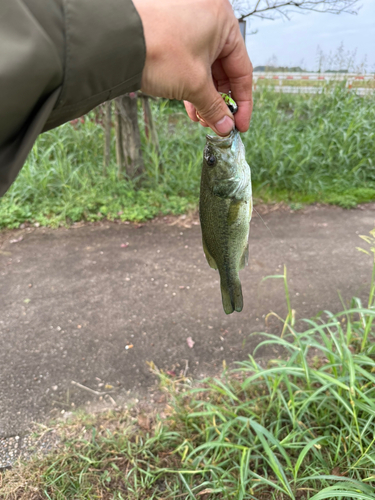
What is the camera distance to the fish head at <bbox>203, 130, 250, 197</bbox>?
1.47 meters

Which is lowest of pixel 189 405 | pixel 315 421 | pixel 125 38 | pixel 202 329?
pixel 202 329

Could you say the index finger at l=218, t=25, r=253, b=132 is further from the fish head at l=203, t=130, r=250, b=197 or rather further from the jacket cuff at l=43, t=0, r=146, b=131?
the jacket cuff at l=43, t=0, r=146, b=131

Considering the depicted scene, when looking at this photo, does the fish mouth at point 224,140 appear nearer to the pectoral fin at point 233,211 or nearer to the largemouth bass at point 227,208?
the largemouth bass at point 227,208

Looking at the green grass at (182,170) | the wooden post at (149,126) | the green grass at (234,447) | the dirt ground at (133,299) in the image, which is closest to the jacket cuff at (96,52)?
the dirt ground at (133,299)

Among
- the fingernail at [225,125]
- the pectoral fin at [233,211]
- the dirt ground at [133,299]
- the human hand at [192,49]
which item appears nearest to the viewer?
the human hand at [192,49]

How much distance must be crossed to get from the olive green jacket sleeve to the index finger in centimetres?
38

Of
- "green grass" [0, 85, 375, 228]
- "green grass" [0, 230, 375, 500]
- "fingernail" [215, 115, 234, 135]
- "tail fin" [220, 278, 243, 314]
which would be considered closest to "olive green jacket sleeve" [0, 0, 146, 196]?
"fingernail" [215, 115, 234, 135]

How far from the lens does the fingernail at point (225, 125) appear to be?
1.38 meters

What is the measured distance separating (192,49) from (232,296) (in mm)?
984

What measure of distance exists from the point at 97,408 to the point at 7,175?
2.01 meters

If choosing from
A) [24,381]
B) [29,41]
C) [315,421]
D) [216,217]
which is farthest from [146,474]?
[29,41]

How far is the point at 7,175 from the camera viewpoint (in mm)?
1030

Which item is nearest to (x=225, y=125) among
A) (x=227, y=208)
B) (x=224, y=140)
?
(x=224, y=140)

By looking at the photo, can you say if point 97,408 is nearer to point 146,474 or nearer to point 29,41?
point 146,474
